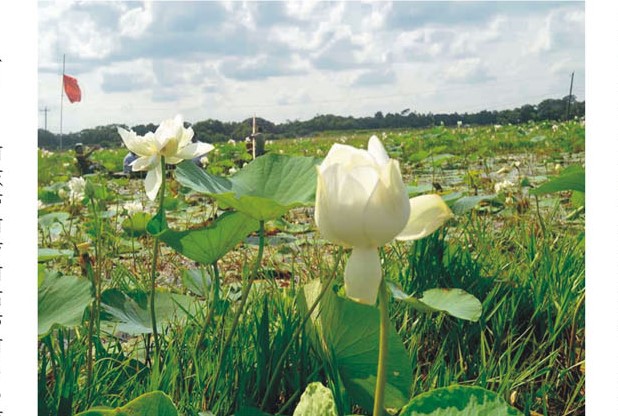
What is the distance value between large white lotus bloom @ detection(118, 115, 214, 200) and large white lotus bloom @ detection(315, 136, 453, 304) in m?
0.51

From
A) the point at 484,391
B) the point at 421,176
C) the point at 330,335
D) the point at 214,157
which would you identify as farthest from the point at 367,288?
the point at 214,157

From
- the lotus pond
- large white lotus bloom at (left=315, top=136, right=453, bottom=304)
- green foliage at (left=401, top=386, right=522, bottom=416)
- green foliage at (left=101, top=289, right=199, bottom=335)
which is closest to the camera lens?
large white lotus bloom at (left=315, top=136, right=453, bottom=304)

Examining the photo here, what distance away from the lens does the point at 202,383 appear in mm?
851

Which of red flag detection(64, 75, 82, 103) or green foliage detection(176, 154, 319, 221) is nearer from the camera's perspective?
green foliage detection(176, 154, 319, 221)

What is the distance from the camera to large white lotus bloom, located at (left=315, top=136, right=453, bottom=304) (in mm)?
444

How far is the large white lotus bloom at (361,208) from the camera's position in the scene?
0.44 metres

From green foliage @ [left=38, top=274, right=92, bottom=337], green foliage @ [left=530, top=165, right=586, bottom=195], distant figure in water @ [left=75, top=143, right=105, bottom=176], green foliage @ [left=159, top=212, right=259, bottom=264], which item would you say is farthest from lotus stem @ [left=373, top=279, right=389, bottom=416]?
distant figure in water @ [left=75, top=143, right=105, bottom=176]

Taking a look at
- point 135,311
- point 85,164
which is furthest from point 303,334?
point 85,164

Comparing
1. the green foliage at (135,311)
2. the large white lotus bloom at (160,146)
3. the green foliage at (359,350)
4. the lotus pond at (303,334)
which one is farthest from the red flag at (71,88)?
the green foliage at (359,350)

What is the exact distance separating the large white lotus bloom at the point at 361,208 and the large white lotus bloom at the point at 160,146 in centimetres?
51

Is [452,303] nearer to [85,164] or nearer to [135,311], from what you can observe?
[135,311]

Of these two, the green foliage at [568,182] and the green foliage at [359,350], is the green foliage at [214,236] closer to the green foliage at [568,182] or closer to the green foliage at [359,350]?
the green foliage at [359,350]

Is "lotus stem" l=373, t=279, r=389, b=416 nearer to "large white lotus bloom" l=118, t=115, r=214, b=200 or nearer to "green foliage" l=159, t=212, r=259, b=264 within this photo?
"green foliage" l=159, t=212, r=259, b=264

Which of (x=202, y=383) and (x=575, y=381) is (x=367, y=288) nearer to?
(x=202, y=383)
